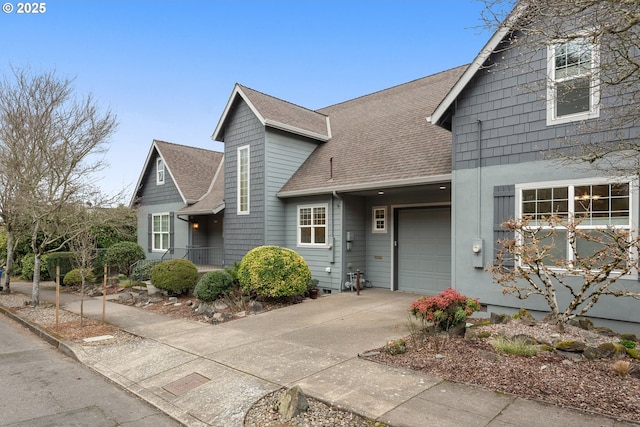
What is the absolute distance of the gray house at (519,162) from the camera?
21.7ft

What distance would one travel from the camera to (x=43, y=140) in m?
10.9

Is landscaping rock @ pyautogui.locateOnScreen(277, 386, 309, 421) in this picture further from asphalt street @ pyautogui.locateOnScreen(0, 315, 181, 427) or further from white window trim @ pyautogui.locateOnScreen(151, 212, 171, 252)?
Answer: white window trim @ pyautogui.locateOnScreen(151, 212, 171, 252)

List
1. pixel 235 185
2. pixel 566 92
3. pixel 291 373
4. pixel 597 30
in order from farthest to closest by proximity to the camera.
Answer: pixel 235 185
pixel 566 92
pixel 291 373
pixel 597 30

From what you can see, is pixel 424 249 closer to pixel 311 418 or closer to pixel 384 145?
pixel 384 145

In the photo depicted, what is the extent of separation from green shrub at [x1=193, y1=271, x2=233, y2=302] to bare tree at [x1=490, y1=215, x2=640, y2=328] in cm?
678

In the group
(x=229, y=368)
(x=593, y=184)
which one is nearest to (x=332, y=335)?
(x=229, y=368)

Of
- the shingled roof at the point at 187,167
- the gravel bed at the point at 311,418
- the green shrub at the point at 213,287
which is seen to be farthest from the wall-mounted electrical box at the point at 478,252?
the shingled roof at the point at 187,167

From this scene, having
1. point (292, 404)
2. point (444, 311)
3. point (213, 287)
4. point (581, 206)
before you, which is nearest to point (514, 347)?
point (444, 311)

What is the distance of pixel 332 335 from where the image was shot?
22.7ft

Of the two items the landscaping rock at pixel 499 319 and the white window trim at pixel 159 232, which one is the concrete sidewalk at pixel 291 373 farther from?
the white window trim at pixel 159 232

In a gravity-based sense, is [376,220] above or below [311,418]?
above

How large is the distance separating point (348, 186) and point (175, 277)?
5.86 meters

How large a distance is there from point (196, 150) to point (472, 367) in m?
18.0

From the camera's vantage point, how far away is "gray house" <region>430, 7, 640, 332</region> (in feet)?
21.7
